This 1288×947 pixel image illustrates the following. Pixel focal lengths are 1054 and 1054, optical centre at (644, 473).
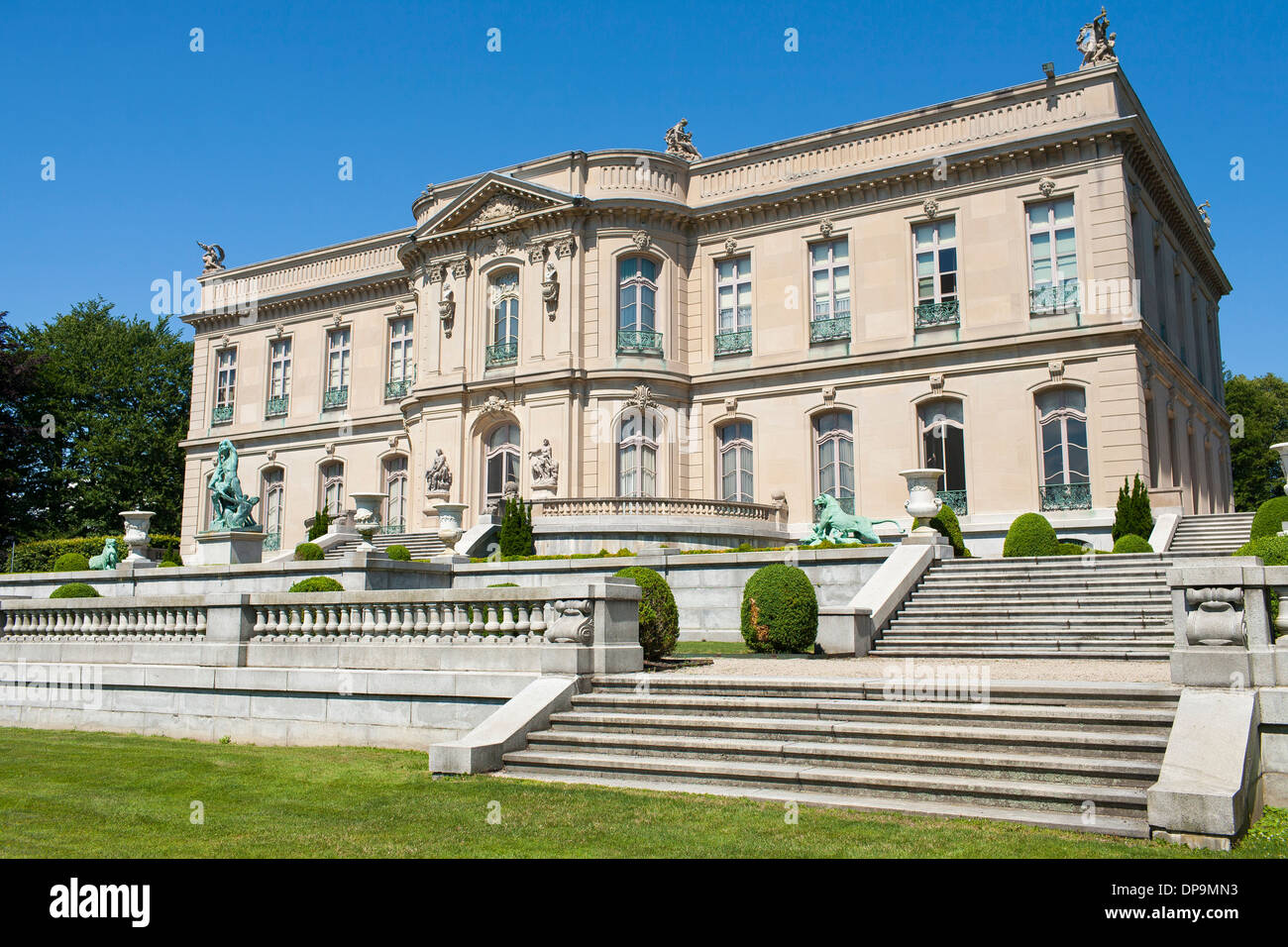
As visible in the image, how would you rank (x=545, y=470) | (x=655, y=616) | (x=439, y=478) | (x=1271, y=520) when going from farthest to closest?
(x=439, y=478) → (x=545, y=470) → (x=1271, y=520) → (x=655, y=616)

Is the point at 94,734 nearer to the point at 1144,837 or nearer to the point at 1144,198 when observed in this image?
the point at 1144,837

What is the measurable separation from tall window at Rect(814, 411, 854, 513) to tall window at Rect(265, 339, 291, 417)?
→ 22107mm

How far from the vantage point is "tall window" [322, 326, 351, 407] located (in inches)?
1590

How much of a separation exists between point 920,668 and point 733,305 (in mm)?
21721

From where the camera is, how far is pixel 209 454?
42875 millimetres

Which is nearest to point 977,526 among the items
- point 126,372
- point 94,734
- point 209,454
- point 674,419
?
point 674,419

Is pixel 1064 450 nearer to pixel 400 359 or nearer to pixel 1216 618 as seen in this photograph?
pixel 1216 618

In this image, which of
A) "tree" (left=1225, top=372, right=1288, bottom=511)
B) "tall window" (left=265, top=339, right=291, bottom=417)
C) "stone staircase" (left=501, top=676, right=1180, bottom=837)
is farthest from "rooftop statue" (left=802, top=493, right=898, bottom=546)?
"tree" (left=1225, top=372, right=1288, bottom=511)

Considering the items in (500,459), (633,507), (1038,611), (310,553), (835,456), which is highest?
(500,459)

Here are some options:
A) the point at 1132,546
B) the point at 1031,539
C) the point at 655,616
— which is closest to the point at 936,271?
the point at 1031,539

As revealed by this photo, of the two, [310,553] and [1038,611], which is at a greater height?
[310,553]

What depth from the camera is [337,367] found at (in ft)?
134

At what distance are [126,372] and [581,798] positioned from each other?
167 feet
